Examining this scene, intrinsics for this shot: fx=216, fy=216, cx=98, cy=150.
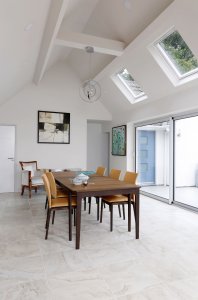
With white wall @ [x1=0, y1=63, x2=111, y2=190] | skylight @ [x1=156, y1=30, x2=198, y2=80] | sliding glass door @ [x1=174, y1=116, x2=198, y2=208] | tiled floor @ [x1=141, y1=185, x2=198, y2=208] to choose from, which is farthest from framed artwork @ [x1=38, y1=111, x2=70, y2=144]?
skylight @ [x1=156, y1=30, x2=198, y2=80]

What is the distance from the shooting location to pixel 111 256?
247 centimetres

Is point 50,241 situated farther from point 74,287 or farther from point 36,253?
point 74,287

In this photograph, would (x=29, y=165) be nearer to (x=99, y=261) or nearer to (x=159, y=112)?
(x=159, y=112)

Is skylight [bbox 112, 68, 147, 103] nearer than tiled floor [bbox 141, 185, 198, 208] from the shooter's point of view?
No

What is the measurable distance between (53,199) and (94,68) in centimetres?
392

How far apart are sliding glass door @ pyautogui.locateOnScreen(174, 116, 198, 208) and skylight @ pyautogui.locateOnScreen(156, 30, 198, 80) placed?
4.39ft

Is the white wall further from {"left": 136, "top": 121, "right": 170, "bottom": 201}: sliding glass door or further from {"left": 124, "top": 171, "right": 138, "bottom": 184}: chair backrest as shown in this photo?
{"left": 124, "top": 171, "right": 138, "bottom": 184}: chair backrest

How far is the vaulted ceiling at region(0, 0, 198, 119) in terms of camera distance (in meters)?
2.73

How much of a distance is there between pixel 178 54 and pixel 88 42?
163 cm

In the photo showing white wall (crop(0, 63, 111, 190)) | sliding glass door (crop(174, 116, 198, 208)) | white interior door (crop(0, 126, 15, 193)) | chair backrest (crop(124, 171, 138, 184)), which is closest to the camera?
chair backrest (crop(124, 171, 138, 184))

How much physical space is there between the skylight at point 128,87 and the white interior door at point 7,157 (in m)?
3.15

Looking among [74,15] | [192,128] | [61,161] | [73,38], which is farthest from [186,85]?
[61,161]

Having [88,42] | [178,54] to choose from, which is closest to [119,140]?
[178,54]

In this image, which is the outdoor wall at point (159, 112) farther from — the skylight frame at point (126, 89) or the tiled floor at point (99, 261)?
the tiled floor at point (99, 261)
